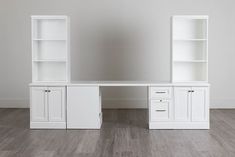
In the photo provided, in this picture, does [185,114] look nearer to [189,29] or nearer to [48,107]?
[189,29]

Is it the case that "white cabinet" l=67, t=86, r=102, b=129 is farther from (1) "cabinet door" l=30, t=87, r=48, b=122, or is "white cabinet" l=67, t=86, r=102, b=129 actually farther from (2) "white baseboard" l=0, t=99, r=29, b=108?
(2) "white baseboard" l=0, t=99, r=29, b=108

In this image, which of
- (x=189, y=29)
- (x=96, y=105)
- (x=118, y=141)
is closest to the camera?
(x=118, y=141)

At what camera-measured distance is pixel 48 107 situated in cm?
582

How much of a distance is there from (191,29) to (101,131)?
6.92 ft

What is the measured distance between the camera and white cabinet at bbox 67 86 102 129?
577 centimetres

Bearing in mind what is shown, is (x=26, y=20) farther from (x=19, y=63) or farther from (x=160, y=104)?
(x=160, y=104)

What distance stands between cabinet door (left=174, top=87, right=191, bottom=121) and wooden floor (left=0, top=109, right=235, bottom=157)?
257mm

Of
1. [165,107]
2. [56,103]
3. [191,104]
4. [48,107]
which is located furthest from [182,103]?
[48,107]

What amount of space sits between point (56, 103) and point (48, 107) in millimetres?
136

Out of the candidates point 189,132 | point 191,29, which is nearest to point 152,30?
point 191,29

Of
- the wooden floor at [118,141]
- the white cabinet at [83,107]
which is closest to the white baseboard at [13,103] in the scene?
the wooden floor at [118,141]

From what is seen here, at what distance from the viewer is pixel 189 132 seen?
220 inches

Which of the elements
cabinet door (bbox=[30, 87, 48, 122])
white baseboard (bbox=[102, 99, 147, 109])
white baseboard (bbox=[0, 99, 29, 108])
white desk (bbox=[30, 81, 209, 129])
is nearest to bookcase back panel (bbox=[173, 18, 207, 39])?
white desk (bbox=[30, 81, 209, 129])

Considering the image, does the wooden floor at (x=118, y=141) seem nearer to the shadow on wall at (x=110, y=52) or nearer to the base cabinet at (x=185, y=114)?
the base cabinet at (x=185, y=114)
